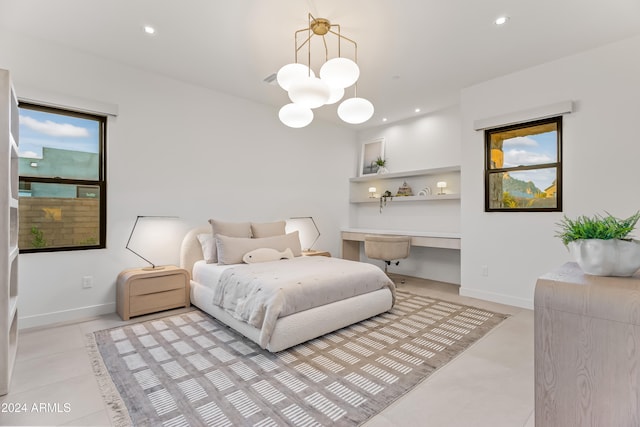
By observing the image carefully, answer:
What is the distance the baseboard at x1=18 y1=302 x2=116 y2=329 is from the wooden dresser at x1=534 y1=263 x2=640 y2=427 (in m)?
3.83

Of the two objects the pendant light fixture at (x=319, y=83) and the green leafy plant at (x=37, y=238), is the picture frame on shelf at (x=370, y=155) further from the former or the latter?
the green leafy plant at (x=37, y=238)

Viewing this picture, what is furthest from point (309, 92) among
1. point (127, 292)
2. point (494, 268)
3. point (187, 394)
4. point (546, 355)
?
point (494, 268)

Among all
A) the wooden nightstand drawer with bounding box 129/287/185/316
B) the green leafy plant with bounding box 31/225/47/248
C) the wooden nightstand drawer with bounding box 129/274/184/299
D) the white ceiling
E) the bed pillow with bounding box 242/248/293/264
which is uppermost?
the white ceiling

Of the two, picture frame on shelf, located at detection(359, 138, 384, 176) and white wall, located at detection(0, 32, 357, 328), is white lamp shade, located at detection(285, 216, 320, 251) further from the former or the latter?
picture frame on shelf, located at detection(359, 138, 384, 176)

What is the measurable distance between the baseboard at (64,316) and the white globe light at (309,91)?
306cm

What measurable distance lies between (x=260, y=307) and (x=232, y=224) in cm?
176

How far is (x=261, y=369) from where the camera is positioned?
2152 millimetres

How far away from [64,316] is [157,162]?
185cm

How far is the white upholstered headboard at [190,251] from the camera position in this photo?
3.75 m

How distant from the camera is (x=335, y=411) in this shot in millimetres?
1705

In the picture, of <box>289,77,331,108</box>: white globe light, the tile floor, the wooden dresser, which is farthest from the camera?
<box>289,77,331,108</box>: white globe light

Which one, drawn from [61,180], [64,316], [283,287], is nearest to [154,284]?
[64,316]

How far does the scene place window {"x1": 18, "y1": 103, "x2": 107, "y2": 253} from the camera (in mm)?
2965

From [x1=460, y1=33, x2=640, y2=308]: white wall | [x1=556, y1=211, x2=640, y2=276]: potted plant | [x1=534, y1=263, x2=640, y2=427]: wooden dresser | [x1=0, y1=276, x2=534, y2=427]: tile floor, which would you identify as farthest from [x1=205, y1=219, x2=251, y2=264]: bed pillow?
[x1=556, y1=211, x2=640, y2=276]: potted plant
